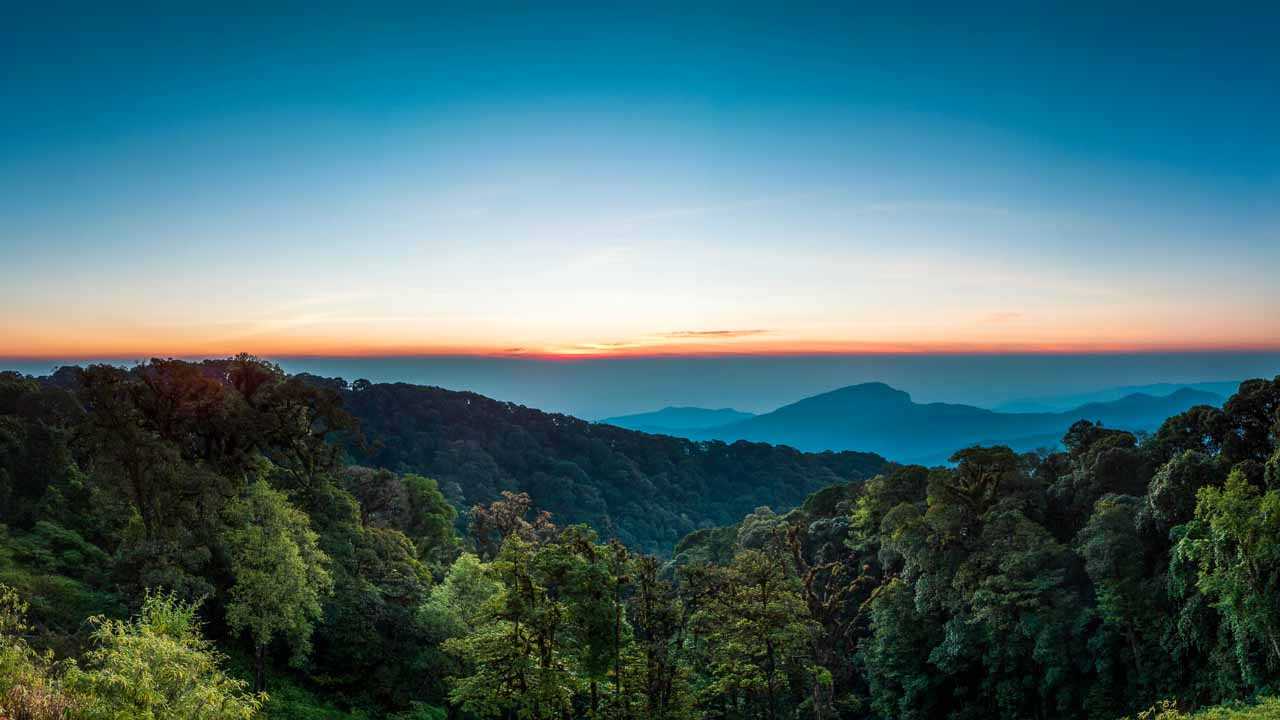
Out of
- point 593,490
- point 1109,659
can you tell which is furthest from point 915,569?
point 593,490

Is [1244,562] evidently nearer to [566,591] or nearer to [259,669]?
[566,591]

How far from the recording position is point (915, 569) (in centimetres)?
3662

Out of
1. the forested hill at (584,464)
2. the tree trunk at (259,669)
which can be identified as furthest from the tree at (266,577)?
the forested hill at (584,464)

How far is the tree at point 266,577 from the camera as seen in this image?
25781 millimetres

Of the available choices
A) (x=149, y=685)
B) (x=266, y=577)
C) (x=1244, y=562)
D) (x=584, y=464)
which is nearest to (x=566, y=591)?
(x=149, y=685)

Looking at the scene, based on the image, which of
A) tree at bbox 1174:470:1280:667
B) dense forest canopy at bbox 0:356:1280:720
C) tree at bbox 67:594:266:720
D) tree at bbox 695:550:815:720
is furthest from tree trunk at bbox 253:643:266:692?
tree at bbox 1174:470:1280:667

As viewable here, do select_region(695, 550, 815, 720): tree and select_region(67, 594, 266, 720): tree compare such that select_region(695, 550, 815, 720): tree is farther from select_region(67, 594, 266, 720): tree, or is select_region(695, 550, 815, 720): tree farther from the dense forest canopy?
select_region(67, 594, 266, 720): tree

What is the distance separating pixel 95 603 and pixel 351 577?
11.8 metres

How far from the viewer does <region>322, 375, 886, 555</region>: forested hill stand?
128250 mm

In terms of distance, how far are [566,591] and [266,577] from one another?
12.2m

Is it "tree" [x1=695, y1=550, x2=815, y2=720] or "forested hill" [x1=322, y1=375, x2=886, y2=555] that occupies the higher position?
"tree" [x1=695, y1=550, x2=815, y2=720]

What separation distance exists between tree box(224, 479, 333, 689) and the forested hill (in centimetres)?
8312

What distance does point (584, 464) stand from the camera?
150 metres

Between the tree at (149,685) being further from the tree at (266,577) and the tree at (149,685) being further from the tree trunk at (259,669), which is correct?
the tree trunk at (259,669)
